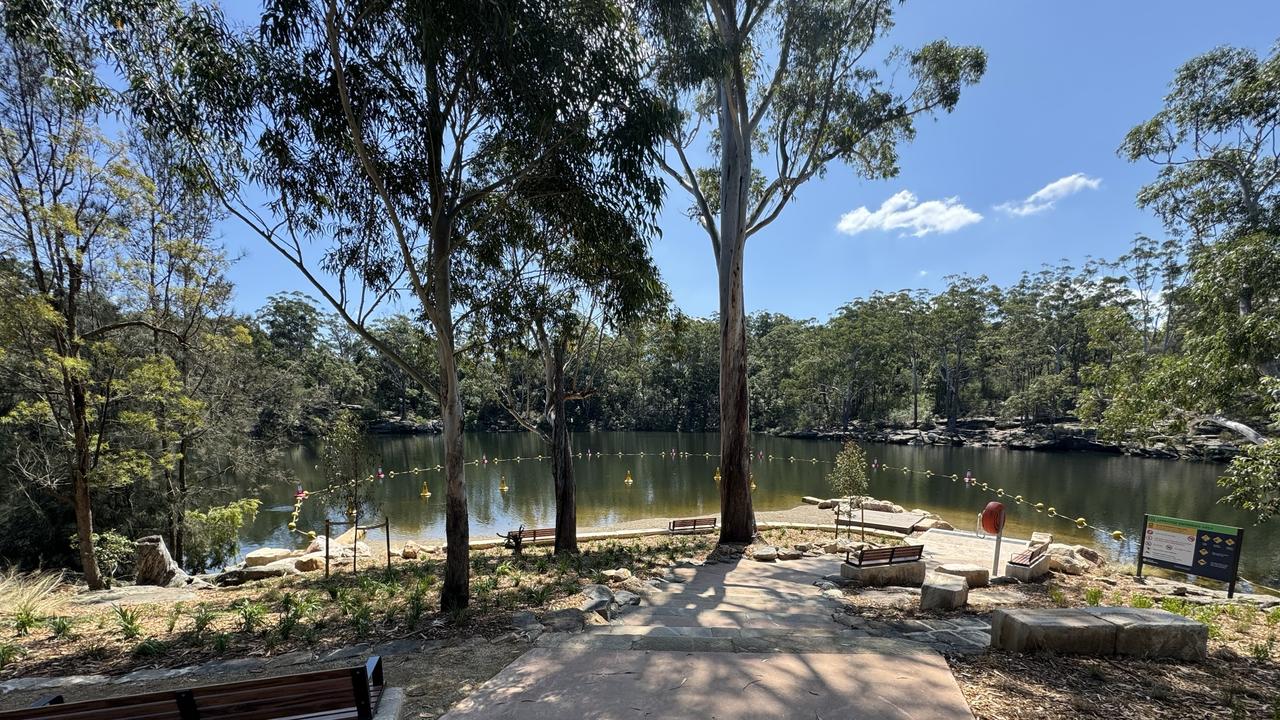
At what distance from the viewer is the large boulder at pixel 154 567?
8633 mm

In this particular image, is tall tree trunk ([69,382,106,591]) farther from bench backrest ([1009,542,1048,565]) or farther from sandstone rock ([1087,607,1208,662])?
bench backrest ([1009,542,1048,565])

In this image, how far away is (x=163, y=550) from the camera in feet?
29.0

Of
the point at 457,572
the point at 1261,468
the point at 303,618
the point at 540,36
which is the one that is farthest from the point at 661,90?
the point at 1261,468

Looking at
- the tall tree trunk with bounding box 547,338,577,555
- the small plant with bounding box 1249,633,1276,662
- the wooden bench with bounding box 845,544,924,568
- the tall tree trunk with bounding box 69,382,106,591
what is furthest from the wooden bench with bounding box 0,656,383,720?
the tall tree trunk with bounding box 69,382,106,591

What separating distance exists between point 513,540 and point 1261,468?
10642 mm

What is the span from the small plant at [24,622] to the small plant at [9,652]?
405 millimetres

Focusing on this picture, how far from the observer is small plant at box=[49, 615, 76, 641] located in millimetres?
4664

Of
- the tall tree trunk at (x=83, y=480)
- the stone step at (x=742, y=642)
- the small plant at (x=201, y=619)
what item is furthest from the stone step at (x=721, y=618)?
the tall tree trunk at (x=83, y=480)

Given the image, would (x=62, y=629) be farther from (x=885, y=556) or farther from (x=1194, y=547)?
(x=1194, y=547)

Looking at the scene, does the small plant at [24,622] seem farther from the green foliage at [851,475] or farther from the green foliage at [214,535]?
the green foliage at [851,475]

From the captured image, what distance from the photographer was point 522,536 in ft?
37.7

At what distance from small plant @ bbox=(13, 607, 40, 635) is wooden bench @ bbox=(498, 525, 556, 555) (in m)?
6.19

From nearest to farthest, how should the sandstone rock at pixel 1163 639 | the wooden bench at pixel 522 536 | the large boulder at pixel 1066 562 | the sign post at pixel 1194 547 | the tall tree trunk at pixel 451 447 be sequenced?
the sandstone rock at pixel 1163 639 → the tall tree trunk at pixel 451 447 → the sign post at pixel 1194 547 → the large boulder at pixel 1066 562 → the wooden bench at pixel 522 536

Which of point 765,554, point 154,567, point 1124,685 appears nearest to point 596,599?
point 1124,685
